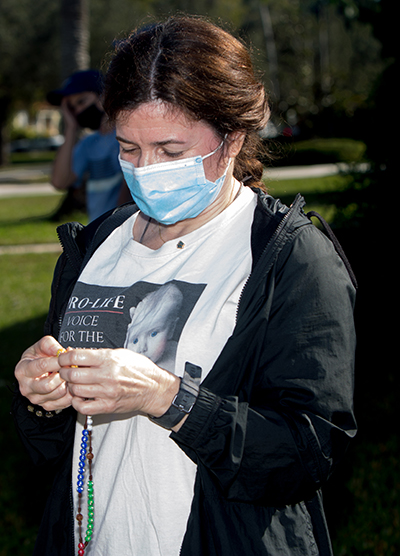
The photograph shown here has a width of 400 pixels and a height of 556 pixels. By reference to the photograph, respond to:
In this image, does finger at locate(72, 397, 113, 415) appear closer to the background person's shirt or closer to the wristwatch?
the wristwatch

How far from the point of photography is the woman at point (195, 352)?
4.67 ft

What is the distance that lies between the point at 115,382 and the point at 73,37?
1315 cm

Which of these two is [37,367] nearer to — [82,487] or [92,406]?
[92,406]

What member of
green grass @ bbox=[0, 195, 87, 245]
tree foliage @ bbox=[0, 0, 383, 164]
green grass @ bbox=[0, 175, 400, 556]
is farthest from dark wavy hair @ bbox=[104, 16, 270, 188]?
tree foliage @ bbox=[0, 0, 383, 164]

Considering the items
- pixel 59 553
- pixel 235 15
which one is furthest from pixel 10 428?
pixel 235 15

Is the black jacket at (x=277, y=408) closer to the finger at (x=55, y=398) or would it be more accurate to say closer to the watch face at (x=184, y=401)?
the watch face at (x=184, y=401)

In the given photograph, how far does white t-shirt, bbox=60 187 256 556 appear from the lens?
61.0 inches

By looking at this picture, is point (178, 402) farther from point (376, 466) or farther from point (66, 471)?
point (376, 466)

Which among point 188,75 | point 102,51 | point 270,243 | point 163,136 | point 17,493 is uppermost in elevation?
point 188,75

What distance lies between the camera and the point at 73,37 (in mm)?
12938

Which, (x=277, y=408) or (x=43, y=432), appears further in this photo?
(x=43, y=432)

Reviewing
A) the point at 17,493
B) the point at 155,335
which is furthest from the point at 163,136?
the point at 17,493

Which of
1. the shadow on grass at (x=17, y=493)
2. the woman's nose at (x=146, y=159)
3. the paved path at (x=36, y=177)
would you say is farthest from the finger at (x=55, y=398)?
the paved path at (x=36, y=177)

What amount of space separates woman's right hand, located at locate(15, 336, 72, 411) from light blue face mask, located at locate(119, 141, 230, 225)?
0.52m
